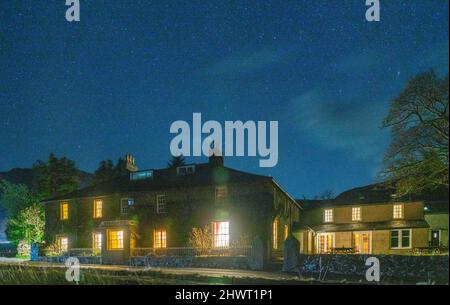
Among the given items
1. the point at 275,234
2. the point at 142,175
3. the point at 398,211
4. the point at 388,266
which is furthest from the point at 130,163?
the point at 388,266

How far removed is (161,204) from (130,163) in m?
11.7

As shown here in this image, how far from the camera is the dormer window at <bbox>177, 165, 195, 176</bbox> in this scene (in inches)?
1828

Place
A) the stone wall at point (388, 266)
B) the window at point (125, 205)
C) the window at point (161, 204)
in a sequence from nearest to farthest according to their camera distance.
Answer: the stone wall at point (388, 266) → the window at point (161, 204) → the window at point (125, 205)

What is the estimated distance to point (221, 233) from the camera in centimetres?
4156

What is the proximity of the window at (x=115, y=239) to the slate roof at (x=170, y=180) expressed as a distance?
15.4 feet

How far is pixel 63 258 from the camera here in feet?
146

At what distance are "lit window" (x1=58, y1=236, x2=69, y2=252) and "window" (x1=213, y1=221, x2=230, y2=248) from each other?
58.8 feet

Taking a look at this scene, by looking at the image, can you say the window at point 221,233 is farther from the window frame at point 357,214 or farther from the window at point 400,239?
the window at point 400,239

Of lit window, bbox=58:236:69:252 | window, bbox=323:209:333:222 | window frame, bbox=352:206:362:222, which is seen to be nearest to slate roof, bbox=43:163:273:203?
lit window, bbox=58:236:69:252


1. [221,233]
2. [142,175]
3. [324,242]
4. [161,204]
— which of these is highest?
[142,175]

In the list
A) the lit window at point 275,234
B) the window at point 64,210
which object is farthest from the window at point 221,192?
the window at point 64,210

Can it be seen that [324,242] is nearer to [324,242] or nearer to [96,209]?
[324,242]

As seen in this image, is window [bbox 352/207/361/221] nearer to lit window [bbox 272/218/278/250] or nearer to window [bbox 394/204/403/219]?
window [bbox 394/204/403/219]

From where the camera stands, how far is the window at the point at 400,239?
157 ft
